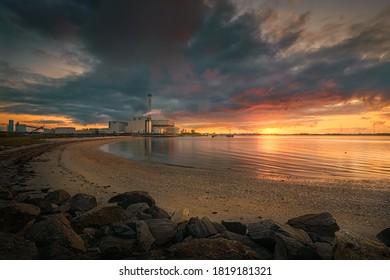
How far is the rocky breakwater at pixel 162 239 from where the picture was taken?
4.46 m

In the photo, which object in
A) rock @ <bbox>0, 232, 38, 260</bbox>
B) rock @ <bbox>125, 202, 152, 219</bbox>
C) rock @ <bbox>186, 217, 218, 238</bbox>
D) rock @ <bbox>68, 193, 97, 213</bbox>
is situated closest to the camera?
rock @ <bbox>0, 232, 38, 260</bbox>

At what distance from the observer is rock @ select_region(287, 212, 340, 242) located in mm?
6444

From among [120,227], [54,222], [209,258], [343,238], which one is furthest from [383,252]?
[54,222]

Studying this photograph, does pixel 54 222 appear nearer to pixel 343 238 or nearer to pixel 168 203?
pixel 168 203

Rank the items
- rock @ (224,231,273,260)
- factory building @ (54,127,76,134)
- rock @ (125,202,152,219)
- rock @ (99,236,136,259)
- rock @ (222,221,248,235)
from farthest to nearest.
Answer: factory building @ (54,127,76,134)
rock @ (125,202,152,219)
rock @ (222,221,248,235)
rock @ (224,231,273,260)
rock @ (99,236,136,259)

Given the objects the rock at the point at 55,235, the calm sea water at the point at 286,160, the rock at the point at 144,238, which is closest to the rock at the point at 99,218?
the rock at the point at 55,235

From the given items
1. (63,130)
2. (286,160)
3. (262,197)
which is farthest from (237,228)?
(63,130)

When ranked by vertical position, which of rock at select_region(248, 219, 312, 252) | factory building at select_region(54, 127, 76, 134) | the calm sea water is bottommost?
the calm sea water

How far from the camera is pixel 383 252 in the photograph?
4.41 meters

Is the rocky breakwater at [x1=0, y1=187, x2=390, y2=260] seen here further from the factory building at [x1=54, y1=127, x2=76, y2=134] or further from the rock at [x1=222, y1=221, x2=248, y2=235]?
the factory building at [x1=54, y1=127, x2=76, y2=134]

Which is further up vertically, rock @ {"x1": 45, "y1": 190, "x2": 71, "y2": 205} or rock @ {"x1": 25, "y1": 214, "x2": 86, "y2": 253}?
rock @ {"x1": 25, "y1": 214, "x2": 86, "y2": 253}

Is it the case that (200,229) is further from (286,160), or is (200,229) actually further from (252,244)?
(286,160)

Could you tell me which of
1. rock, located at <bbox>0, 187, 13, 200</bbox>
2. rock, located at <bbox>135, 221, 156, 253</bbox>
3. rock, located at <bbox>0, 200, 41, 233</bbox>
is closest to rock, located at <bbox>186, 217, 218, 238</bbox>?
rock, located at <bbox>135, 221, 156, 253</bbox>
